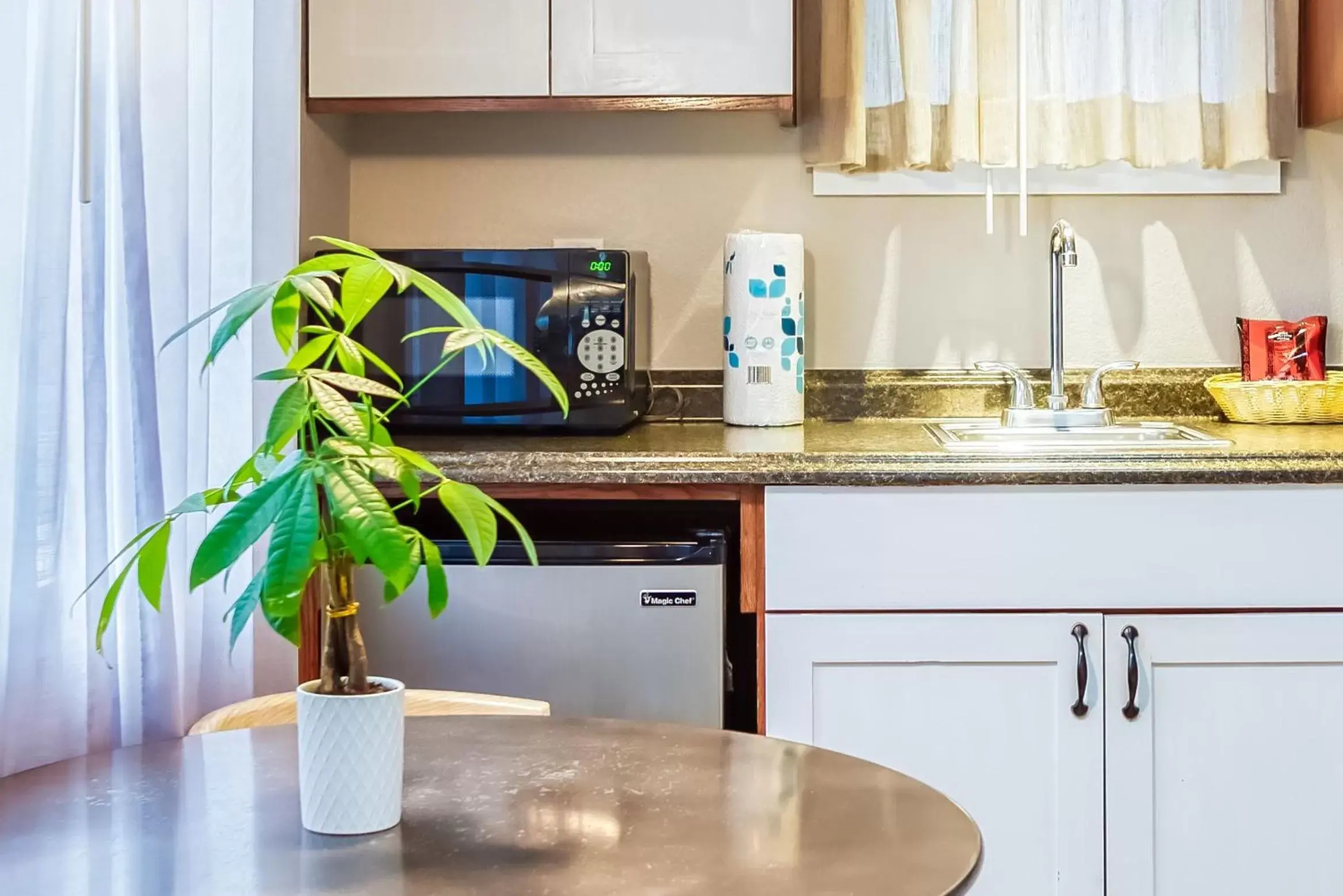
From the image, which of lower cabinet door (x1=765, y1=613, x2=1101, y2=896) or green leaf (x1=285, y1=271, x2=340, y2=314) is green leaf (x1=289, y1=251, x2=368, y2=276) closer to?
green leaf (x1=285, y1=271, x2=340, y2=314)

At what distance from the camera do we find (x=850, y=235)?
2621 millimetres

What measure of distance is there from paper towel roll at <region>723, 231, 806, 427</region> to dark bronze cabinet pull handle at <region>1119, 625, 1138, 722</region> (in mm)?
700

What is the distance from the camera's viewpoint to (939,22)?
2502mm

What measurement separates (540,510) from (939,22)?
1.12 m

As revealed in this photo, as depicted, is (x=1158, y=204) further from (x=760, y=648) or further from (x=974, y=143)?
(x=760, y=648)

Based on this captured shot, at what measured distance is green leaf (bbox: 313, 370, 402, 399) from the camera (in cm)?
97

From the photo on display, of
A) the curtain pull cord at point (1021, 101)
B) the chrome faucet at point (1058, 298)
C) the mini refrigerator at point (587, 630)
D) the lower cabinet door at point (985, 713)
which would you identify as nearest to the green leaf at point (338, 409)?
the mini refrigerator at point (587, 630)

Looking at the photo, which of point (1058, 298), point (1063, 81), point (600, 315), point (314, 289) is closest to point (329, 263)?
point (314, 289)

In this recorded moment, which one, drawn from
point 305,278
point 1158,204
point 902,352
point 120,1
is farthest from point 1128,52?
point 305,278

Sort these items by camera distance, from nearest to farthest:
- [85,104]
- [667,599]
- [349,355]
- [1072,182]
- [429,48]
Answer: [349,355], [85,104], [667,599], [429,48], [1072,182]

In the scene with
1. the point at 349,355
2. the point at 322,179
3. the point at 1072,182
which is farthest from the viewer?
the point at 1072,182

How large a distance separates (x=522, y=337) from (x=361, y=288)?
4.24 ft

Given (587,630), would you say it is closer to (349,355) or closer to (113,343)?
(113,343)

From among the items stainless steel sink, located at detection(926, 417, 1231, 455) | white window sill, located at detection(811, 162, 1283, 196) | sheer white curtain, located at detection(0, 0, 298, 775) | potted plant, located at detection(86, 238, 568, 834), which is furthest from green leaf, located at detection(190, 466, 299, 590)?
white window sill, located at detection(811, 162, 1283, 196)
